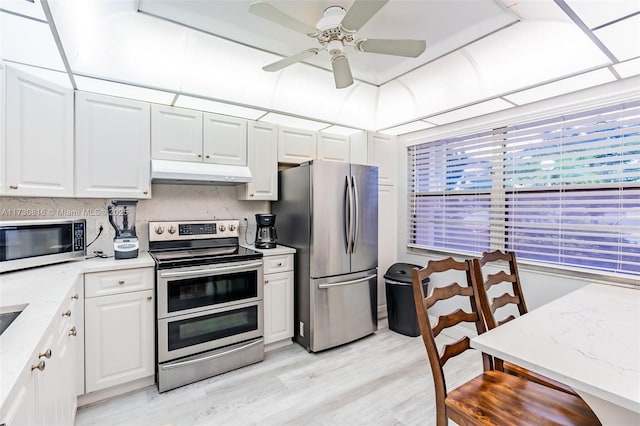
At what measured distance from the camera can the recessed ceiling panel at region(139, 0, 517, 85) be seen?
6.19ft

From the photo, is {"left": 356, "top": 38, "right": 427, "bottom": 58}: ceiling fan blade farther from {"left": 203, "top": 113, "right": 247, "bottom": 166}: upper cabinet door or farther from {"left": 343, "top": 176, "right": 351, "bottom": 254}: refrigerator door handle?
{"left": 203, "top": 113, "right": 247, "bottom": 166}: upper cabinet door

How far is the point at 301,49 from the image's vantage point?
2.38 m

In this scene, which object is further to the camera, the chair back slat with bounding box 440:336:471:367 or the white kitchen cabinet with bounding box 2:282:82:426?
the chair back slat with bounding box 440:336:471:367

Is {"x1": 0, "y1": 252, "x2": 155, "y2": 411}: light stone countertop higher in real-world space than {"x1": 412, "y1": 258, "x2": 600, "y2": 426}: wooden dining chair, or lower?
higher

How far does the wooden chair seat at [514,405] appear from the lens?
1.16 meters

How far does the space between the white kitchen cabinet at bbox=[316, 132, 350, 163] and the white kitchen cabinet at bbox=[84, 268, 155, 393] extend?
209 cm

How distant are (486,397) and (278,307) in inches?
75.0

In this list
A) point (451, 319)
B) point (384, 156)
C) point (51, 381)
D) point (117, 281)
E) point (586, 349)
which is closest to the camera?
point (586, 349)

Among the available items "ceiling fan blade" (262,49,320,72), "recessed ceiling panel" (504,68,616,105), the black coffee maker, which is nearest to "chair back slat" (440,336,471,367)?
"ceiling fan blade" (262,49,320,72)

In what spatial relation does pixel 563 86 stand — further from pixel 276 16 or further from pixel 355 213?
pixel 276 16

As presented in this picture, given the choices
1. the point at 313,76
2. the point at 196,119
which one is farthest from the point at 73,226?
the point at 313,76

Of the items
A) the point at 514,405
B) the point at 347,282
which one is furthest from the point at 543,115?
the point at 514,405

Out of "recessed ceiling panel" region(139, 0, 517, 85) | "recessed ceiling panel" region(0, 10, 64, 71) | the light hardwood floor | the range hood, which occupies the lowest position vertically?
the light hardwood floor

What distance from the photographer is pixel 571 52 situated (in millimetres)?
2029
